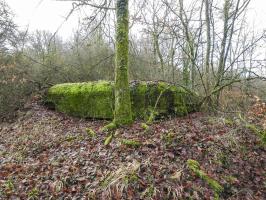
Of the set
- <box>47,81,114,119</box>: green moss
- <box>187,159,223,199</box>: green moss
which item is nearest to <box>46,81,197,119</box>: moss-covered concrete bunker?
A: <box>47,81,114,119</box>: green moss

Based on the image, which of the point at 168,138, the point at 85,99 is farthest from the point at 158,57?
the point at 168,138

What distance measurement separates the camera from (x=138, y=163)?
537 centimetres

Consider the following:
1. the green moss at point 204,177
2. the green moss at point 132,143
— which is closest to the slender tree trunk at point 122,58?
the green moss at point 132,143

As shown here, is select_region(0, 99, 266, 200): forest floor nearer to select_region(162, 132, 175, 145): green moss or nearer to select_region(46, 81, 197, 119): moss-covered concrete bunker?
select_region(162, 132, 175, 145): green moss

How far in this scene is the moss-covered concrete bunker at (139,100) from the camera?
9281mm

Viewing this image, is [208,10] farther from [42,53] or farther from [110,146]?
[42,53]

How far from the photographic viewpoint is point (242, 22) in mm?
11703

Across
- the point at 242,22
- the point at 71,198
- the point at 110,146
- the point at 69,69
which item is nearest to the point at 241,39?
the point at 242,22

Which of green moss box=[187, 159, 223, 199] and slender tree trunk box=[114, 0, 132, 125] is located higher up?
slender tree trunk box=[114, 0, 132, 125]

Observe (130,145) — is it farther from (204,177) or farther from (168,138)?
(204,177)

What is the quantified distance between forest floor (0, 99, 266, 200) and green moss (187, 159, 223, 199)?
50mm

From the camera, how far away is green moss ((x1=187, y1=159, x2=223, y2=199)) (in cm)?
507

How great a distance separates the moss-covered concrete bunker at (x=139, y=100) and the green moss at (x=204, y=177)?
11.1 ft

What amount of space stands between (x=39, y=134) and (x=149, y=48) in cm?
1022
